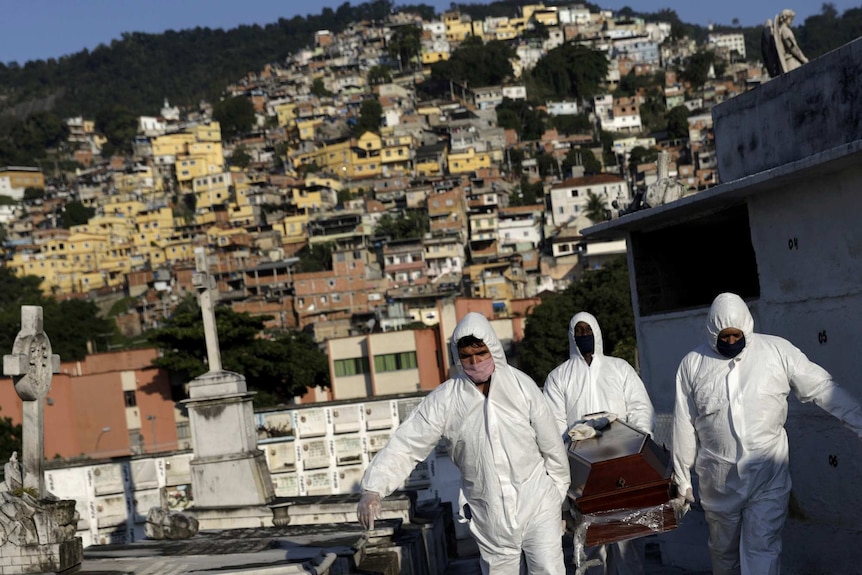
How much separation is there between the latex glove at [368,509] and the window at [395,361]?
151 ft

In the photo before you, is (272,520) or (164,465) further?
(164,465)

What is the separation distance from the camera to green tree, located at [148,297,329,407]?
48.5 metres

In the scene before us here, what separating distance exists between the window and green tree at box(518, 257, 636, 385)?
515 centimetres

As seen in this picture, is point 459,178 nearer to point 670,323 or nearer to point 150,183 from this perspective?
point 150,183

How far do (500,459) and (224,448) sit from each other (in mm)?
7613

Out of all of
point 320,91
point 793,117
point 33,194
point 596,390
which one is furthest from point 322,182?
point 596,390

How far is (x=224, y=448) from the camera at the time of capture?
13.2 m

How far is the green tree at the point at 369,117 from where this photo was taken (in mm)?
148375

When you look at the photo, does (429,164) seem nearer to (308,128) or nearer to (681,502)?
(308,128)

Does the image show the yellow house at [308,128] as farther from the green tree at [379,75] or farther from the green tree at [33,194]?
the green tree at [33,194]

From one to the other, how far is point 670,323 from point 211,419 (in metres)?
5.68

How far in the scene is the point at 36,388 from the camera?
30.6ft

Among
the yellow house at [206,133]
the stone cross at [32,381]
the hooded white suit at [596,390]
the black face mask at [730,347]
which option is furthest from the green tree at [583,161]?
the black face mask at [730,347]

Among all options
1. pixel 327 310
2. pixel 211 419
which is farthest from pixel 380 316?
pixel 211 419
